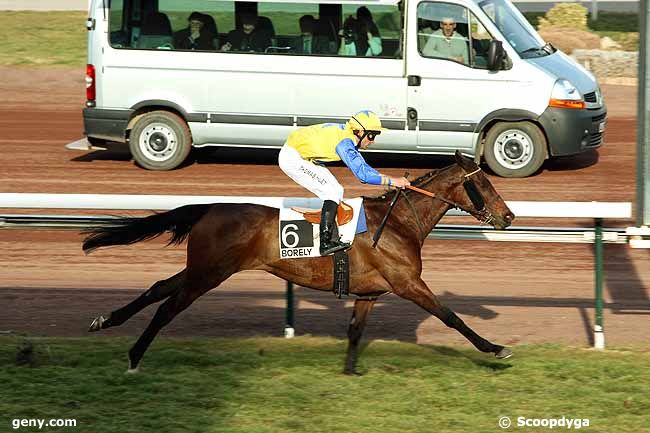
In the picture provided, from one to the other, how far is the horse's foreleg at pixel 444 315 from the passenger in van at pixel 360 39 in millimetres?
7828

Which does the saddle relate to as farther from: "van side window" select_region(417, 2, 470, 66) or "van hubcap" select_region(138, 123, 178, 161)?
"van hubcap" select_region(138, 123, 178, 161)

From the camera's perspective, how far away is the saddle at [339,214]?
26.4ft

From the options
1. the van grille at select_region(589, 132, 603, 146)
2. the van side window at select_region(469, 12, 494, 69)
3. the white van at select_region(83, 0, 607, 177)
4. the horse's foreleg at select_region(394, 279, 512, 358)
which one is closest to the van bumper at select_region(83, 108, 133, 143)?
the white van at select_region(83, 0, 607, 177)

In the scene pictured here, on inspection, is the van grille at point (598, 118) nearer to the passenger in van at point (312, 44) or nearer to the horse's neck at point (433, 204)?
the passenger in van at point (312, 44)

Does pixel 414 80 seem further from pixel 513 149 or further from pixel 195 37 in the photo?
pixel 195 37

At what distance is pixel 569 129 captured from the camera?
15258 millimetres

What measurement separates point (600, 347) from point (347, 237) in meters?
2.03

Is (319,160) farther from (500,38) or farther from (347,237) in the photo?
(500,38)

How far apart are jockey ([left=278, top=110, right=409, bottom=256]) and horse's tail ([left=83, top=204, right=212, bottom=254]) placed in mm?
674

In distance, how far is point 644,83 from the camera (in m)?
10.8

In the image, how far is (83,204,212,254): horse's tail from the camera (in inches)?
320

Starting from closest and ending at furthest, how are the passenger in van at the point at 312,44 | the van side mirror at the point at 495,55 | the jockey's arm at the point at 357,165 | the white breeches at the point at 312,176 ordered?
the jockey's arm at the point at 357,165 → the white breeches at the point at 312,176 → the van side mirror at the point at 495,55 → the passenger in van at the point at 312,44

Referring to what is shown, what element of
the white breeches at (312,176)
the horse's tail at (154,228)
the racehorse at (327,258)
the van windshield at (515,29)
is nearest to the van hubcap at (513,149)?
the van windshield at (515,29)

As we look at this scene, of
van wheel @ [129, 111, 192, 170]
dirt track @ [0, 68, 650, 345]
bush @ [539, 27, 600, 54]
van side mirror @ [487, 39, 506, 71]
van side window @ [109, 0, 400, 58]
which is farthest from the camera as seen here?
A: bush @ [539, 27, 600, 54]
